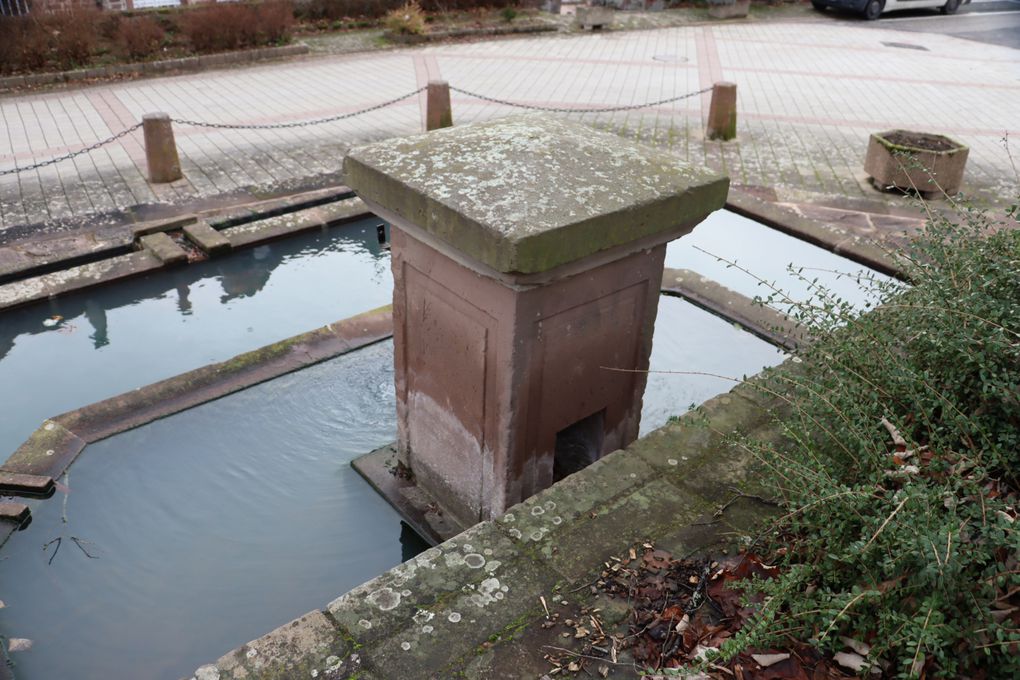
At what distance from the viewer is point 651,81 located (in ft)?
44.1

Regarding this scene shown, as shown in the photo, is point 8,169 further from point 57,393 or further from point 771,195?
point 771,195

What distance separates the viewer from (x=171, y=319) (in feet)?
19.3

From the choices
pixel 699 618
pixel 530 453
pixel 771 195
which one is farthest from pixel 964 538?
pixel 771 195

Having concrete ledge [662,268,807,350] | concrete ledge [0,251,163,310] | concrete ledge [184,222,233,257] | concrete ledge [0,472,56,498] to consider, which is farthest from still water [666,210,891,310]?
concrete ledge [0,472,56,498]

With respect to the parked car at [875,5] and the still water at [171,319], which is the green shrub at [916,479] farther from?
the parked car at [875,5]

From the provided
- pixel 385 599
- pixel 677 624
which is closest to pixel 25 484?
pixel 385 599

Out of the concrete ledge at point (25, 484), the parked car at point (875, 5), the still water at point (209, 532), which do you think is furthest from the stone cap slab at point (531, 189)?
the parked car at point (875, 5)

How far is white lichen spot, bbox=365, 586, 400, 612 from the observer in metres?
2.44

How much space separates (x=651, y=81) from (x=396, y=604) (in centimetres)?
1248

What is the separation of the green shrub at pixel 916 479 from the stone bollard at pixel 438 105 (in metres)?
7.85

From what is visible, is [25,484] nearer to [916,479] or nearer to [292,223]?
[292,223]

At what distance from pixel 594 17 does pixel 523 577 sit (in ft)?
56.1

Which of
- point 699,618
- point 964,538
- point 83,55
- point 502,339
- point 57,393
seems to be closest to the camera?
point 964,538

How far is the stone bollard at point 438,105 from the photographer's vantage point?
10.0 meters
